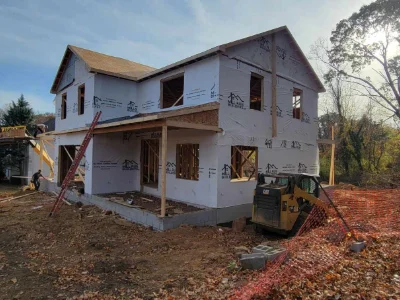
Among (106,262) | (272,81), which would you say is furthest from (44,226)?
(272,81)

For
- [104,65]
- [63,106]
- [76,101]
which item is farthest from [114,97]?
[63,106]

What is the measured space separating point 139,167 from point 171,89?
169 inches

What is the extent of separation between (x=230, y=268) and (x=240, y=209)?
5.24 meters

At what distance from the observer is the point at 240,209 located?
1062 centimetres

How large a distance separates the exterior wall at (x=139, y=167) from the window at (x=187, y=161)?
201 millimetres

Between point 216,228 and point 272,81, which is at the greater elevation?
point 272,81

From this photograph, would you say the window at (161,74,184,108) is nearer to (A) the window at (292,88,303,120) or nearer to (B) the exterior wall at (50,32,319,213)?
(B) the exterior wall at (50,32,319,213)

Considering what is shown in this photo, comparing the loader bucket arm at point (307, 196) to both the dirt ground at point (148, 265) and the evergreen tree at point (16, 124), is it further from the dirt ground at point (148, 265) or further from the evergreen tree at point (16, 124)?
the evergreen tree at point (16, 124)

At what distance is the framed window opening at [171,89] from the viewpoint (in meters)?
12.9

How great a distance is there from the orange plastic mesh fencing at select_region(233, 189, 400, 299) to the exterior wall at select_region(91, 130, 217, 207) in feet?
12.2

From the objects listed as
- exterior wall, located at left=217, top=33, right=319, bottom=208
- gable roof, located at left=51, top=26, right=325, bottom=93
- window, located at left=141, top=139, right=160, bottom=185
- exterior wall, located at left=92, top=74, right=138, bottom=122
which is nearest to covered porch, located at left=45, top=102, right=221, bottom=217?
window, located at left=141, top=139, right=160, bottom=185

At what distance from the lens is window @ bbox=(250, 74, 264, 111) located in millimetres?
11945

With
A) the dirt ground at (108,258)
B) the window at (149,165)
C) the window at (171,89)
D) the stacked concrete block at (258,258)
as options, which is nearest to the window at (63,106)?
the window at (149,165)

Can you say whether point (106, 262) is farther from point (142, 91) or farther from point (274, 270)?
point (142, 91)
